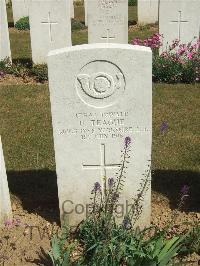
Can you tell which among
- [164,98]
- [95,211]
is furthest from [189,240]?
[164,98]

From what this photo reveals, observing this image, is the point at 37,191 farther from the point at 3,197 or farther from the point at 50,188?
the point at 3,197

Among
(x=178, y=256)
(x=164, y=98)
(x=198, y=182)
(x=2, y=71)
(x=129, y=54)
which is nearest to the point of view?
(x=129, y=54)

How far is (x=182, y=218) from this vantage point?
4398 millimetres

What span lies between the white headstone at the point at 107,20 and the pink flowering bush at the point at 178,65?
2.15ft

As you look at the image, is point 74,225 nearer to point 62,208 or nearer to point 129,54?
point 62,208

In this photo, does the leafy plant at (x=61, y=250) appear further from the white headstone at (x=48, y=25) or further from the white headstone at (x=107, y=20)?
the white headstone at (x=48, y=25)

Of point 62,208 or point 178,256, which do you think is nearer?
point 178,256

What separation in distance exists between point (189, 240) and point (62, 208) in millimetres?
1210

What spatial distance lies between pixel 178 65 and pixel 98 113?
5394mm

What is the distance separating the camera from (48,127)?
6824mm

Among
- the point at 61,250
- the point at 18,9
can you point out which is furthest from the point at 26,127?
the point at 18,9

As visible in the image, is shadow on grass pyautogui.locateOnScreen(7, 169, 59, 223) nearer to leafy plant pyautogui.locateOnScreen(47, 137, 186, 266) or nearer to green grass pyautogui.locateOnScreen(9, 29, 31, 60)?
leafy plant pyautogui.locateOnScreen(47, 137, 186, 266)

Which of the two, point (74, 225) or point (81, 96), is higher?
point (81, 96)

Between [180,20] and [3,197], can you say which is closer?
[3,197]
